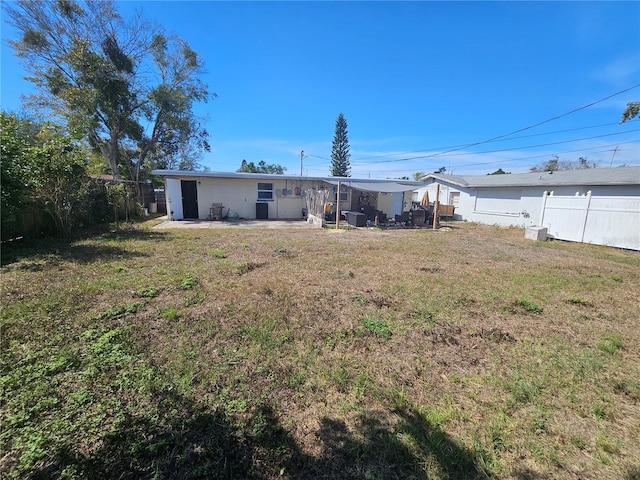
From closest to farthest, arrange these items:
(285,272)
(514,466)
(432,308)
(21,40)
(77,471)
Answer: (77,471)
(514,466)
(432,308)
(285,272)
(21,40)

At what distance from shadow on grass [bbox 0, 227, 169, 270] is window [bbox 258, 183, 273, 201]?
7739 millimetres

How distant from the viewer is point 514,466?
1740mm

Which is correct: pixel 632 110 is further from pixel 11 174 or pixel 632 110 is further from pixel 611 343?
pixel 11 174

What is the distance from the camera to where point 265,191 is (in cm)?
1488

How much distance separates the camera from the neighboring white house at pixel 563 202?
8.92 m

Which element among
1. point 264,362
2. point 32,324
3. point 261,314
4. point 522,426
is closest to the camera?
point 522,426

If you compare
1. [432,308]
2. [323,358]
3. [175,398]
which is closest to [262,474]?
[175,398]

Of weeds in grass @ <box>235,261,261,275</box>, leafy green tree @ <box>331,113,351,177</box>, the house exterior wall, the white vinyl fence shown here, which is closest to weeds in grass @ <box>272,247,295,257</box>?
weeds in grass @ <box>235,261,261,275</box>

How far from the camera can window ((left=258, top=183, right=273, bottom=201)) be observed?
14.8 meters

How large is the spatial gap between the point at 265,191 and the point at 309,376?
13314 millimetres

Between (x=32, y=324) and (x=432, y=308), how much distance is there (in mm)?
4938

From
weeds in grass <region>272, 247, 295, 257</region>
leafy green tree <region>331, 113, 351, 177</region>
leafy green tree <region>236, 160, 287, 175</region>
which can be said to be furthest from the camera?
leafy green tree <region>236, 160, 287, 175</region>

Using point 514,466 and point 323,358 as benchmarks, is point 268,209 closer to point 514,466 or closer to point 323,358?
point 323,358

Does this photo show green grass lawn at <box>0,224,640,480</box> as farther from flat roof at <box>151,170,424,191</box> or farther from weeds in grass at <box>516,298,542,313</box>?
flat roof at <box>151,170,424,191</box>
